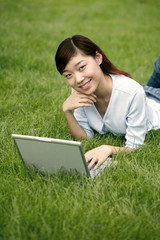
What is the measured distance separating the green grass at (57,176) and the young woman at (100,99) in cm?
12

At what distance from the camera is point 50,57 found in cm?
454

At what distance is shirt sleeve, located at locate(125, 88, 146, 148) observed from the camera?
2143 millimetres

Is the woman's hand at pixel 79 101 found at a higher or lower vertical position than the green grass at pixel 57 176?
higher

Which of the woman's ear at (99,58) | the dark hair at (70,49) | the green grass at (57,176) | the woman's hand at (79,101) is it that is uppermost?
the dark hair at (70,49)

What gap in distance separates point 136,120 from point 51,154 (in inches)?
32.7

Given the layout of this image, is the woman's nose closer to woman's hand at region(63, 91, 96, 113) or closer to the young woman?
the young woman

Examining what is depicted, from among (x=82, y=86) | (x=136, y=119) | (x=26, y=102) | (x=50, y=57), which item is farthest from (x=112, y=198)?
(x=50, y=57)

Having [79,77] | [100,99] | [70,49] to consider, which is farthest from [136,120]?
[70,49]

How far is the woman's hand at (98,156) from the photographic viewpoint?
1.98 m

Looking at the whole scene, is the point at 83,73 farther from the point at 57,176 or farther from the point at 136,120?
the point at 57,176

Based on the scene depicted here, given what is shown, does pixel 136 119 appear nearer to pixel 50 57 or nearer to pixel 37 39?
pixel 50 57

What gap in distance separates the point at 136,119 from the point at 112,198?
2.45 feet

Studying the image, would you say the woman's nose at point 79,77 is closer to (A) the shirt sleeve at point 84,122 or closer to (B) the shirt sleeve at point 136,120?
(B) the shirt sleeve at point 136,120

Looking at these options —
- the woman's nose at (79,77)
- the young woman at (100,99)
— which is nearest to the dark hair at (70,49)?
the young woman at (100,99)
